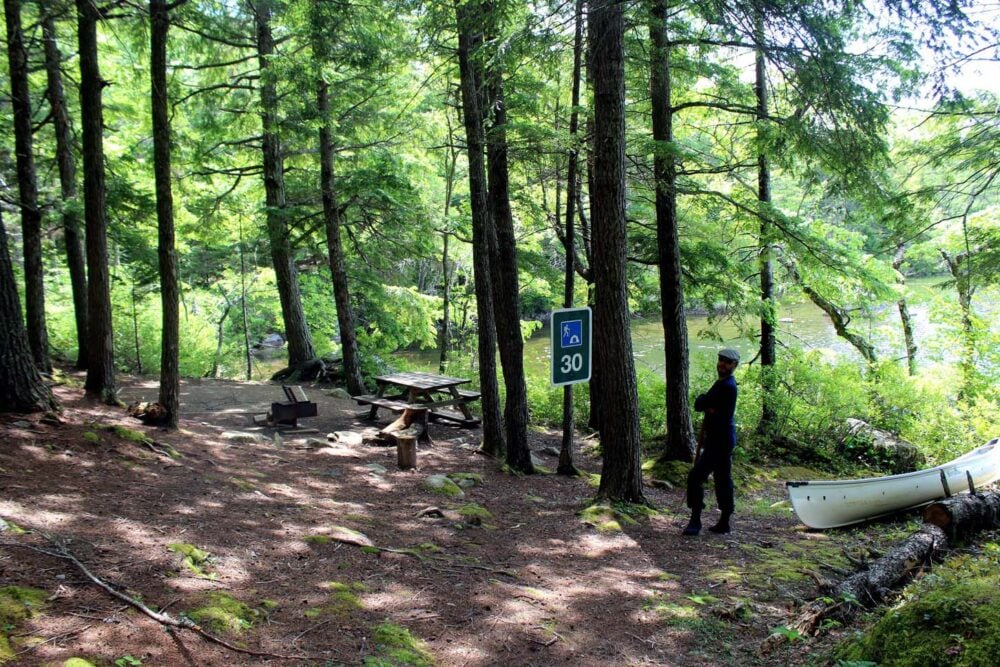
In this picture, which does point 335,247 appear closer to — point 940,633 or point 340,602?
point 340,602

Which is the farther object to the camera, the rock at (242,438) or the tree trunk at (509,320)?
the tree trunk at (509,320)

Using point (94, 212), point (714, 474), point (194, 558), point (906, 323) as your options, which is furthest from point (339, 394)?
point (906, 323)

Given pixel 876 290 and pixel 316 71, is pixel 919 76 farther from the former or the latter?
pixel 316 71

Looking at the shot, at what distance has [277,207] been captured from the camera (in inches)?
543

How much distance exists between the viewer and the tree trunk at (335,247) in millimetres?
13703

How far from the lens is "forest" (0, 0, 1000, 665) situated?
6.33 meters

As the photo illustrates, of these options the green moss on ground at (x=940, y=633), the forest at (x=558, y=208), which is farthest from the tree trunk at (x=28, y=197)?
the green moss on ground at (x=940, y=633)

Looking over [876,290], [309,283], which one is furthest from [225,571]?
[309,283]

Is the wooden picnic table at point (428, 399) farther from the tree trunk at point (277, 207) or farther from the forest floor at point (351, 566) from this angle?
the tree trunk at point (277, 207)

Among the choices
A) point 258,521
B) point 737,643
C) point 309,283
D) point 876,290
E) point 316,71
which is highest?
point 316,71

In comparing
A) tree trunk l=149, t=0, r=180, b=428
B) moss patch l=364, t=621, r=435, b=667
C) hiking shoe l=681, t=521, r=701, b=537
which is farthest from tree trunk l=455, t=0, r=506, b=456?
moss patch l=364, t=621, r=435, b=667

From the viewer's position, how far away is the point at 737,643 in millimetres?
4098

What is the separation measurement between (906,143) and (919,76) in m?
3.86

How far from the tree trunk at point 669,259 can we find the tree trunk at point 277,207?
5997 millimetres
